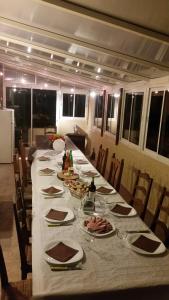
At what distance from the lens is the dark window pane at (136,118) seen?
4.41 m

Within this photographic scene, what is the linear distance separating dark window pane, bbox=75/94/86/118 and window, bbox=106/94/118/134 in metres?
2.41

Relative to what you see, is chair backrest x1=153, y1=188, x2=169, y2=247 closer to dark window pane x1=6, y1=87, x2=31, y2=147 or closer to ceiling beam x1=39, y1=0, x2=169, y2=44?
ceiling beam x1=39, y1=0, x2=169, y2=44

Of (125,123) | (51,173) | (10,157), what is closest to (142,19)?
(51,173)

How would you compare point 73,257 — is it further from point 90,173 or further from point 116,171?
point 116,171

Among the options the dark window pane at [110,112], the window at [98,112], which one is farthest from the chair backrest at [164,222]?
the window at [98,112]

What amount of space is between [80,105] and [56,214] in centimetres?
697

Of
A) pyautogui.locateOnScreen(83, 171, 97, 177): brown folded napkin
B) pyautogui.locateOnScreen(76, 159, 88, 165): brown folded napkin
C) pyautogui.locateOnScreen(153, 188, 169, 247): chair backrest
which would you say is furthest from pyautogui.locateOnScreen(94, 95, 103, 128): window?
pyautogui.locateOnScreen(153, 188, 169, 247): chair backrest

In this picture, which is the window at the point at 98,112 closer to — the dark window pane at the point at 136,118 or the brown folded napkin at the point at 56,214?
the dark window pane at the point at 136,118

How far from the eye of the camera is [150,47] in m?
2.45

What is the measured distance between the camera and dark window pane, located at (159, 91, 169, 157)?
354cm

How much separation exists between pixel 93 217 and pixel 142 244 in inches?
17.1

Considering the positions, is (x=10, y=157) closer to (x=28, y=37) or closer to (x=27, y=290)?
(x=28, y=37)

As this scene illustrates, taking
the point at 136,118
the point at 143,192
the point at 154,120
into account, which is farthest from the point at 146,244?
the point at 136,118

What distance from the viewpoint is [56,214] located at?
1928 millimetres
